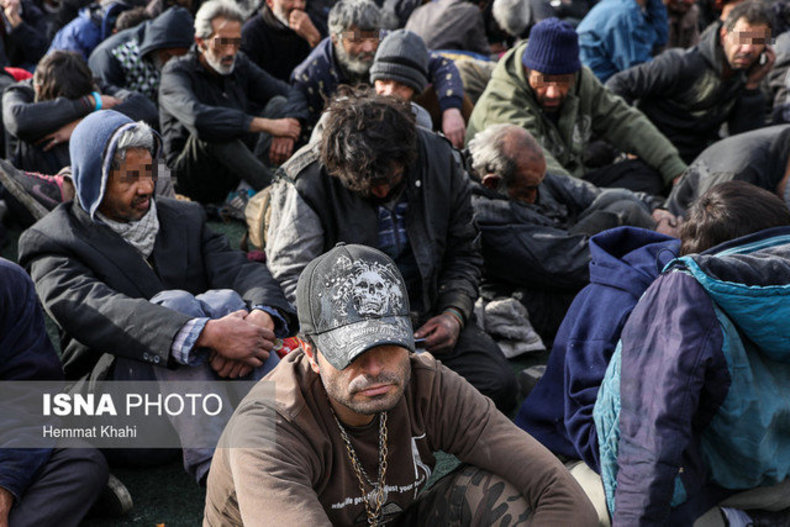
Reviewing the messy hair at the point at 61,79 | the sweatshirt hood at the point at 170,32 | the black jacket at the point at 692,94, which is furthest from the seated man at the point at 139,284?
the black jacket at the point at 692,94

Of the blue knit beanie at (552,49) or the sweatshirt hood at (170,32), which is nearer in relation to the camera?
the blue knit beanie at (552,49)

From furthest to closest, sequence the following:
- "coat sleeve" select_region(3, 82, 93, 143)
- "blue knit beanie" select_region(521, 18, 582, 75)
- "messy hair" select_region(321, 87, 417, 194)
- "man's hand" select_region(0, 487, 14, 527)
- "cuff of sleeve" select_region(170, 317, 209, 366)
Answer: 1. "blue knit beanie" select_region(521, 18, 582, 75)
2. "coat sleeve" select_region(3, 82, 93, 143)
3. "messy hair" select_region(321, 87, 417, 194)
4. "cuff of sleeve" select_region(170, 317, 209, 366)
5. "man's hand" select_region(0, 487, 14, 527)

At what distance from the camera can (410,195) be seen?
387 cm

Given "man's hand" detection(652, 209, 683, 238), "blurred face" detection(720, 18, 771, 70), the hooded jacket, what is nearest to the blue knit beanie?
"man's hand" detection(652, 209, 683, 238)

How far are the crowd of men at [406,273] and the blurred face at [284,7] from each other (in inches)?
1.3

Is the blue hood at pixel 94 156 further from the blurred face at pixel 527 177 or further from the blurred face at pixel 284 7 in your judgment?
the blurred face at pixel 284 7

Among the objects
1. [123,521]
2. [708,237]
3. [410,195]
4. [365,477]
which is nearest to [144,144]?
[410,195]

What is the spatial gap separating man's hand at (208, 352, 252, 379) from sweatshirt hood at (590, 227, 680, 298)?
1223 mm

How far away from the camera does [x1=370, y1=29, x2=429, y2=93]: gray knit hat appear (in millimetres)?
4957

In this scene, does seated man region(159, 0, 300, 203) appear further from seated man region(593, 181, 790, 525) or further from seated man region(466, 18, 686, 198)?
seated man region(593, 181, 790, 525)

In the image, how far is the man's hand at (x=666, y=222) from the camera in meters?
4.61

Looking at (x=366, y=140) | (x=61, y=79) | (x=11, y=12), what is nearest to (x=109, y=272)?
(x=366, y=140)

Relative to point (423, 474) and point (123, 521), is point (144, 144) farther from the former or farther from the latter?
point (423, 474)

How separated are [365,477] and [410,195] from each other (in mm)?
1748
